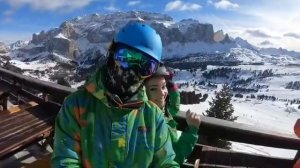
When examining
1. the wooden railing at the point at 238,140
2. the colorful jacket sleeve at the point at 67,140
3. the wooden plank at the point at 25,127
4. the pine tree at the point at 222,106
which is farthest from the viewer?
the pine tree at the point at 222,106

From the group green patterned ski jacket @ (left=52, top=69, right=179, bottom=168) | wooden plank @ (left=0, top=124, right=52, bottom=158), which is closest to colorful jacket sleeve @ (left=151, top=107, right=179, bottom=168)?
green patterned ski jacket @ (left=52, top=69, right=179, bottom=168)

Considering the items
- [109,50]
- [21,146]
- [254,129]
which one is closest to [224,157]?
[254,129]

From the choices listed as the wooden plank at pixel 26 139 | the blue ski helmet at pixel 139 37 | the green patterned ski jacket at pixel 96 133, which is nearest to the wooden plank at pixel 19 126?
the wooden plank at pixel 26 139

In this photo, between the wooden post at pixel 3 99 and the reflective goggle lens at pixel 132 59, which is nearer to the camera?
the reflective goggle lens at pixel 132 59

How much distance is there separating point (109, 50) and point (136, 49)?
184 millimetres

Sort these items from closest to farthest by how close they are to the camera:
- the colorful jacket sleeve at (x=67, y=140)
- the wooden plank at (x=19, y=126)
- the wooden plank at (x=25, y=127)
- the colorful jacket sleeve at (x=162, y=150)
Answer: the colorful jacket sleeve at (x=67, y=140) < the colorful jacket sleeve at (x=162, y=150) < the wooden plank at (x=25, y=127) < the wooden plank at (x=19, y=126)

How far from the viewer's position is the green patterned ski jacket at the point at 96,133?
2.38 m

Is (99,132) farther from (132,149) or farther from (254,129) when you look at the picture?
(254,129)

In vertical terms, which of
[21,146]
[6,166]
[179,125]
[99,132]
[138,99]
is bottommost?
[6,166]

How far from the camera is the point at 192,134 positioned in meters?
3.24

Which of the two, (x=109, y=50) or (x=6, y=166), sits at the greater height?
(x=109, y=50)

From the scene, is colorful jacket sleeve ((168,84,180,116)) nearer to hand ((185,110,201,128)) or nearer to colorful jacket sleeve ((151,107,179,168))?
hand ((185,110,201,128))

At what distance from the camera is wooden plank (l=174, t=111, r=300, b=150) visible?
3.32 metres

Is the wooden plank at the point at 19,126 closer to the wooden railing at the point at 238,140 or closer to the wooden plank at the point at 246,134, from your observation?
the wooden railing at the point at 238,140
